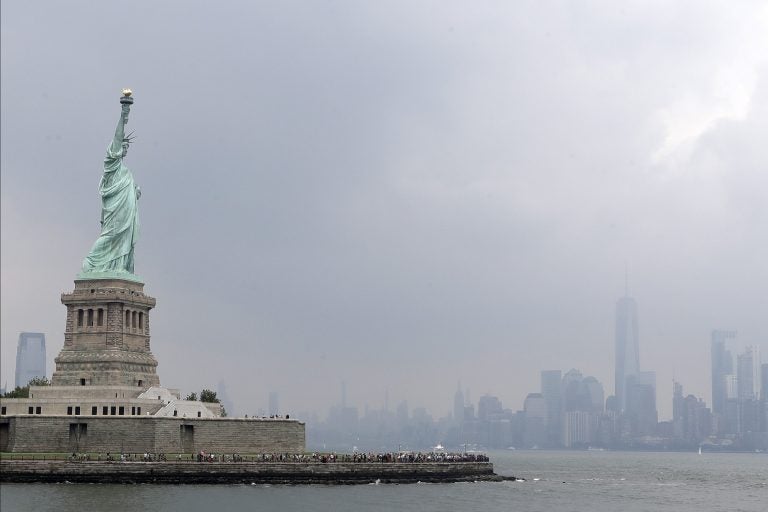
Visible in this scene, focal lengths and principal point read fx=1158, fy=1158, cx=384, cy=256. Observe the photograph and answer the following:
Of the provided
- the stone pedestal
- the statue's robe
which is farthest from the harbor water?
the statue's robe

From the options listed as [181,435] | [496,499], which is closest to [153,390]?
[181,435]

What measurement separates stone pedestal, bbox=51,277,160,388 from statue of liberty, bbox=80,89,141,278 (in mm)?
1738

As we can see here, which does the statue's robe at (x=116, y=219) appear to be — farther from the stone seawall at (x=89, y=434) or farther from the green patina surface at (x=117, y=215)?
the stone seawall at (x=89, y=434)

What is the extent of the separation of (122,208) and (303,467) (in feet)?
75.4

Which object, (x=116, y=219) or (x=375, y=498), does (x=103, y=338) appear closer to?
(x=116, y=219)

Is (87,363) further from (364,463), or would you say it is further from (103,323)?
(364,463)

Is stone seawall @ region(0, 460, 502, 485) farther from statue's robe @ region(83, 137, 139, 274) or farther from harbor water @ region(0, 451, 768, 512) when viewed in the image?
statue's robe @ region(83, 137, 139, 274)

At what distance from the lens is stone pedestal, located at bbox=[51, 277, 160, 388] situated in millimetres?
77438

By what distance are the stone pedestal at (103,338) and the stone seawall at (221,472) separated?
358 inches

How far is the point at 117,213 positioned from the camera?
82.1 meters

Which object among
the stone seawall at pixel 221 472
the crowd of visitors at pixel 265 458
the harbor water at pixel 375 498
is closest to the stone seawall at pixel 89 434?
the crowd of visitors at pixel 265 458

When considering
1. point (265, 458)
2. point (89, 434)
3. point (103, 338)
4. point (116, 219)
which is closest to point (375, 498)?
point (265, 458)

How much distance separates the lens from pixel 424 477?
80.0m

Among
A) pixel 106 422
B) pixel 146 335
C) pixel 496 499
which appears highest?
pixel 146 335
